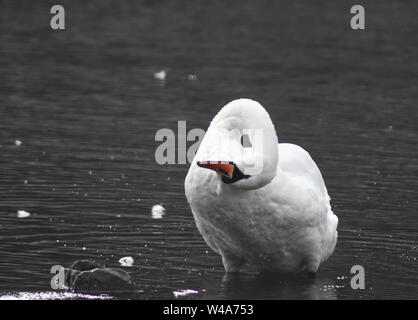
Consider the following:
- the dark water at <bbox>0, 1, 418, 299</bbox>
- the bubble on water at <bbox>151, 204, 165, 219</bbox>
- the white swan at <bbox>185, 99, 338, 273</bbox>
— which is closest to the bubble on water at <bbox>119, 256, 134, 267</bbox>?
the dark water at <bbox>0, 1, 418, 299</bbox>

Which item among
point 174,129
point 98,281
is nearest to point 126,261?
point 98,281

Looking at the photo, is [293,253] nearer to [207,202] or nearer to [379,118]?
[207,202]

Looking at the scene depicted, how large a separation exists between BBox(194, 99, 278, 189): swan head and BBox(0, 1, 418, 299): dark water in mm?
1324

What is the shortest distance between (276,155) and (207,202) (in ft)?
2.50

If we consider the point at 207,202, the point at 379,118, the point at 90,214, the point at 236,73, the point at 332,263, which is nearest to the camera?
the point at 207,202

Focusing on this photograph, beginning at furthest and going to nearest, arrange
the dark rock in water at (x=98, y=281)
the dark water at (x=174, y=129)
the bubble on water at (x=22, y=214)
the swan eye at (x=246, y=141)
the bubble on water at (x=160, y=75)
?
the bubble on water at (x=160, y=75) → the bubble on water at (x=22, y=214) → the dark water at (x=174, y=129) → the swan eye at (x=246, y=141) → the dark rock in water at (x=98, y=281)

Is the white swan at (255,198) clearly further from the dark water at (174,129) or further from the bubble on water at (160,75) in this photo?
the bubble on water at (160,75)

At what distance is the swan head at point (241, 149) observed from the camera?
9125 mm

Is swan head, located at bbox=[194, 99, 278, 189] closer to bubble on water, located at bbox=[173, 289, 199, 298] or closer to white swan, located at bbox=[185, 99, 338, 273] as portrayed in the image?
white swan, located at bbox=[185, 99, 338, 273]

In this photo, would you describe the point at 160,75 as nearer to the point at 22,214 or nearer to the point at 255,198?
the point at 22,214

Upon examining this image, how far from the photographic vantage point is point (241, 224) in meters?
9.81

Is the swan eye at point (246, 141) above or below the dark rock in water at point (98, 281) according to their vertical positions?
above

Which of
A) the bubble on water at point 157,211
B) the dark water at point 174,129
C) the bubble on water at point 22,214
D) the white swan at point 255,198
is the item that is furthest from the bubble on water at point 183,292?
the bubble on water at point 22,214
